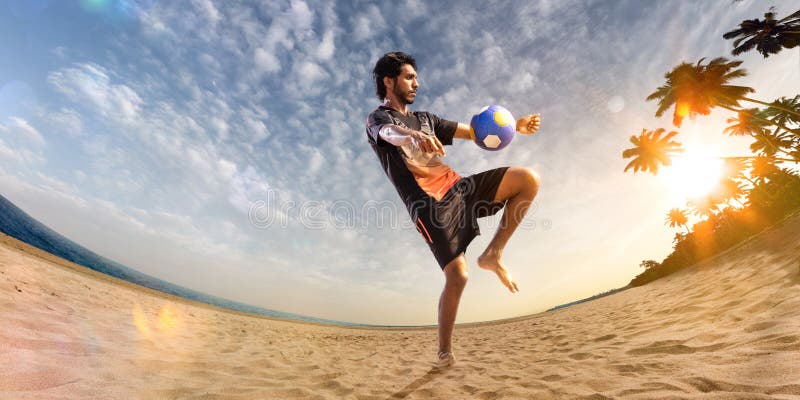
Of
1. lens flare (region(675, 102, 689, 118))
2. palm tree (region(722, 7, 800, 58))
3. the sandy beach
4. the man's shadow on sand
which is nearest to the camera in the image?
the sandy beach

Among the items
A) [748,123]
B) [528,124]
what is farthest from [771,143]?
[528,124]

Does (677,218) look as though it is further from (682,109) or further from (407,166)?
(407,166)

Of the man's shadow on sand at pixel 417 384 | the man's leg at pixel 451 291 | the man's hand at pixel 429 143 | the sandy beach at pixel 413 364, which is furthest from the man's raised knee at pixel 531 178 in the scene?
the man's shadow on sand at pixel 417 384

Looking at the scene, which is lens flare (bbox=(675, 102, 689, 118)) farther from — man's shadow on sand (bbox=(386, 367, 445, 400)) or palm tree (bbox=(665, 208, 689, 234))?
man's shadow on sand (bbox=(386, 367, 445, 400))

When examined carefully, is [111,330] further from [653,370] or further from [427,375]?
[653,370]

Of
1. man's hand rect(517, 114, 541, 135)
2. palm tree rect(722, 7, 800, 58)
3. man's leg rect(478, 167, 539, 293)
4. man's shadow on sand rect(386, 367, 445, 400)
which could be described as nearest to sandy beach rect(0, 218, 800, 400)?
man's shadow on sand rect(386, 367, 445, 400)

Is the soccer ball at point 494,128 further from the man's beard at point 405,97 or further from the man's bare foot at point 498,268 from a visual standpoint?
the man's bare foot at point 498,268

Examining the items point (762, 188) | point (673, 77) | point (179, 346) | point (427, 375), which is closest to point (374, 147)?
point (427, 375)

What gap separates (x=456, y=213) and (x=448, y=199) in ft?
0.48

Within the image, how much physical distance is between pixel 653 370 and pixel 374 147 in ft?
9.79

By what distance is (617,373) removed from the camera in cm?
251

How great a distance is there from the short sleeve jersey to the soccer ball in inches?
16.7

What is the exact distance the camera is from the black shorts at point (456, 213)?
275cm

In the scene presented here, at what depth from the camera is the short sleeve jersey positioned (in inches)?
113
